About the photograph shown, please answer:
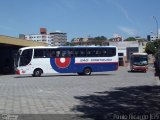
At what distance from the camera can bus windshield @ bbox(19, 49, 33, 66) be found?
119 ft

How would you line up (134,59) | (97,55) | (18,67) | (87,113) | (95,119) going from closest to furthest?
(95,119) < (87,113) < (18,67) < (97,55) < (134,59)

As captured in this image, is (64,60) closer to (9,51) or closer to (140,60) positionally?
(140,60)

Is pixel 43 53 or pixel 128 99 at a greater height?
pixel 43 53

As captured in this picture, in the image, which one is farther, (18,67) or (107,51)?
(107,51)

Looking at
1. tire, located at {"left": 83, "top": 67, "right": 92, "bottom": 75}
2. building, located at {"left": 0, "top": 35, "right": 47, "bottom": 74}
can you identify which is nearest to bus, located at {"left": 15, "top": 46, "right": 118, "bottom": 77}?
tire, located at {"left": 83, "top": 67, "right": 92, "bottom": 75}

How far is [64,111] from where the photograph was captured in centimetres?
1245

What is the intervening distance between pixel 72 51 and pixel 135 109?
84.2 ft

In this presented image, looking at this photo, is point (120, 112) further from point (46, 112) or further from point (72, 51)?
point (72, 51)

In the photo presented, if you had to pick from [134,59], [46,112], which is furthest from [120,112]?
[134,59]

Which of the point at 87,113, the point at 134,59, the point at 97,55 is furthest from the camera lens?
the point at 134,59

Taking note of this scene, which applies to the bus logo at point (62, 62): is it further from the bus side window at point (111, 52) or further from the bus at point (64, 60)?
the bus side window at point (111, 52)

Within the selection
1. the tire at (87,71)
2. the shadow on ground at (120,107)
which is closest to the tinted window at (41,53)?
the tire at (87,71)

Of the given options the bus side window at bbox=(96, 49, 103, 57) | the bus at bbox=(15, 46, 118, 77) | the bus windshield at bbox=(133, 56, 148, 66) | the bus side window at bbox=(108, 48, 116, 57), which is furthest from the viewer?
the bus windshield at bbox=(133, 56, 148, 66)

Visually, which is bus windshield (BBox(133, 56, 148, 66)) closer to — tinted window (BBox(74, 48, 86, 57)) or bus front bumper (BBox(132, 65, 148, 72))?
bus front bumper (BBox(132, 65, 148, 72))
